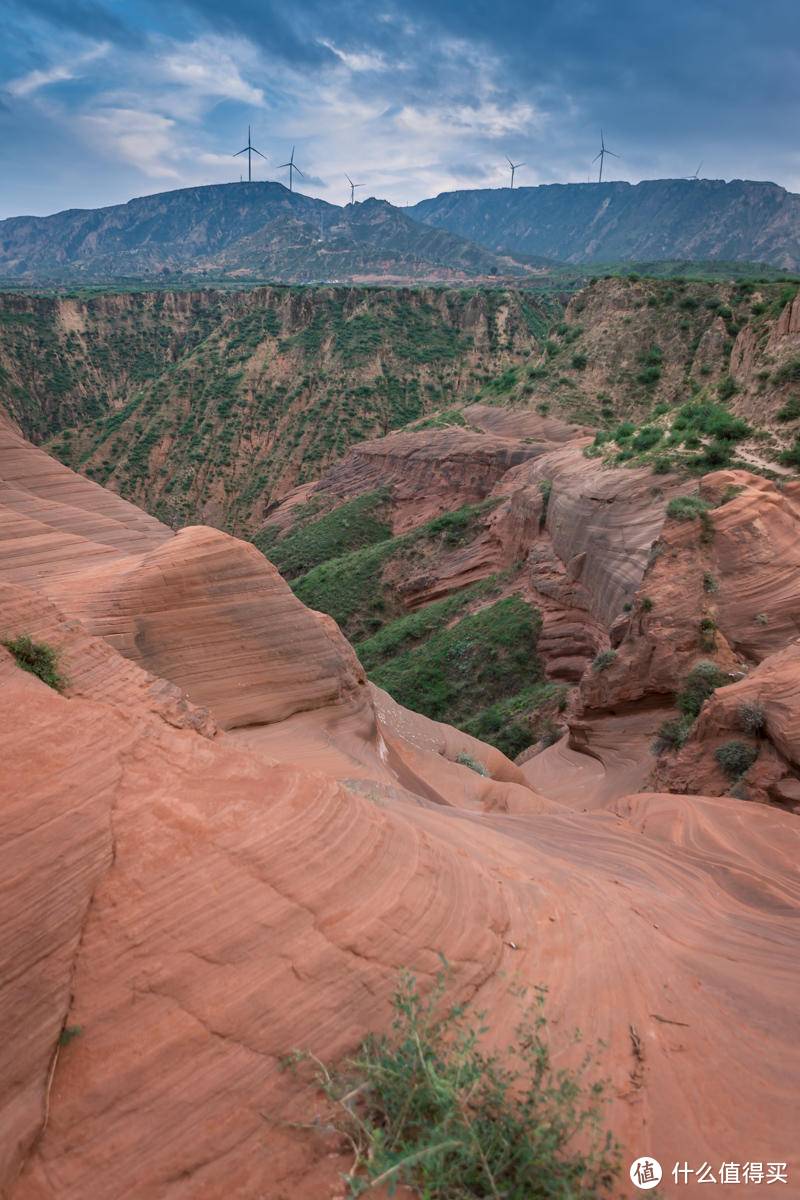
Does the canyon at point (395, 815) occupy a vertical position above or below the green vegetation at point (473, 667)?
above

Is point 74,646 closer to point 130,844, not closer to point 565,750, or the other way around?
point 130,844

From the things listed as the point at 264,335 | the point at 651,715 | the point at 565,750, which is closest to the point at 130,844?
the point at 651,715

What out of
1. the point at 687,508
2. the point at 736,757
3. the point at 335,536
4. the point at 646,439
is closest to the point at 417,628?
the point at 646,439

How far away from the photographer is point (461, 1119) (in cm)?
497

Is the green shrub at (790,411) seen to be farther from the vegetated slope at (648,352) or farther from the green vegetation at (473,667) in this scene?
the green vegetation at (473,667)

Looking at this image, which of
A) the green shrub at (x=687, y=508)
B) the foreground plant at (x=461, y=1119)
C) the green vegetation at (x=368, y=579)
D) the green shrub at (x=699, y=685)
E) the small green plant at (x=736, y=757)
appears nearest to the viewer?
the foreground plant at (x=461, y=1119)

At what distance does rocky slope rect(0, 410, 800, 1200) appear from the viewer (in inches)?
204

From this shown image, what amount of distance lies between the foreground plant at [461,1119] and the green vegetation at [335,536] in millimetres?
49112

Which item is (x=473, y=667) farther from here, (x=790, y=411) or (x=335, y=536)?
(x=335, y=536)

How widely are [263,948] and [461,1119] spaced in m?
2.11

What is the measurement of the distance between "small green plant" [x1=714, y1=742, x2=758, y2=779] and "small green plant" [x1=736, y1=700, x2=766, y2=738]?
0.32 meters

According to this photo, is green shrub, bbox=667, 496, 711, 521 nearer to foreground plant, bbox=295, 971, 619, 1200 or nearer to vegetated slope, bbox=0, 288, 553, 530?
foreground plant, bbox=295, 971, 619, 1200

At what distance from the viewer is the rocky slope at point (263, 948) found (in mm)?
5188

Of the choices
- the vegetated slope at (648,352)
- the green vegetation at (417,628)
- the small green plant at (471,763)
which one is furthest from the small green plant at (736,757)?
the green vegetation at (417,628)
